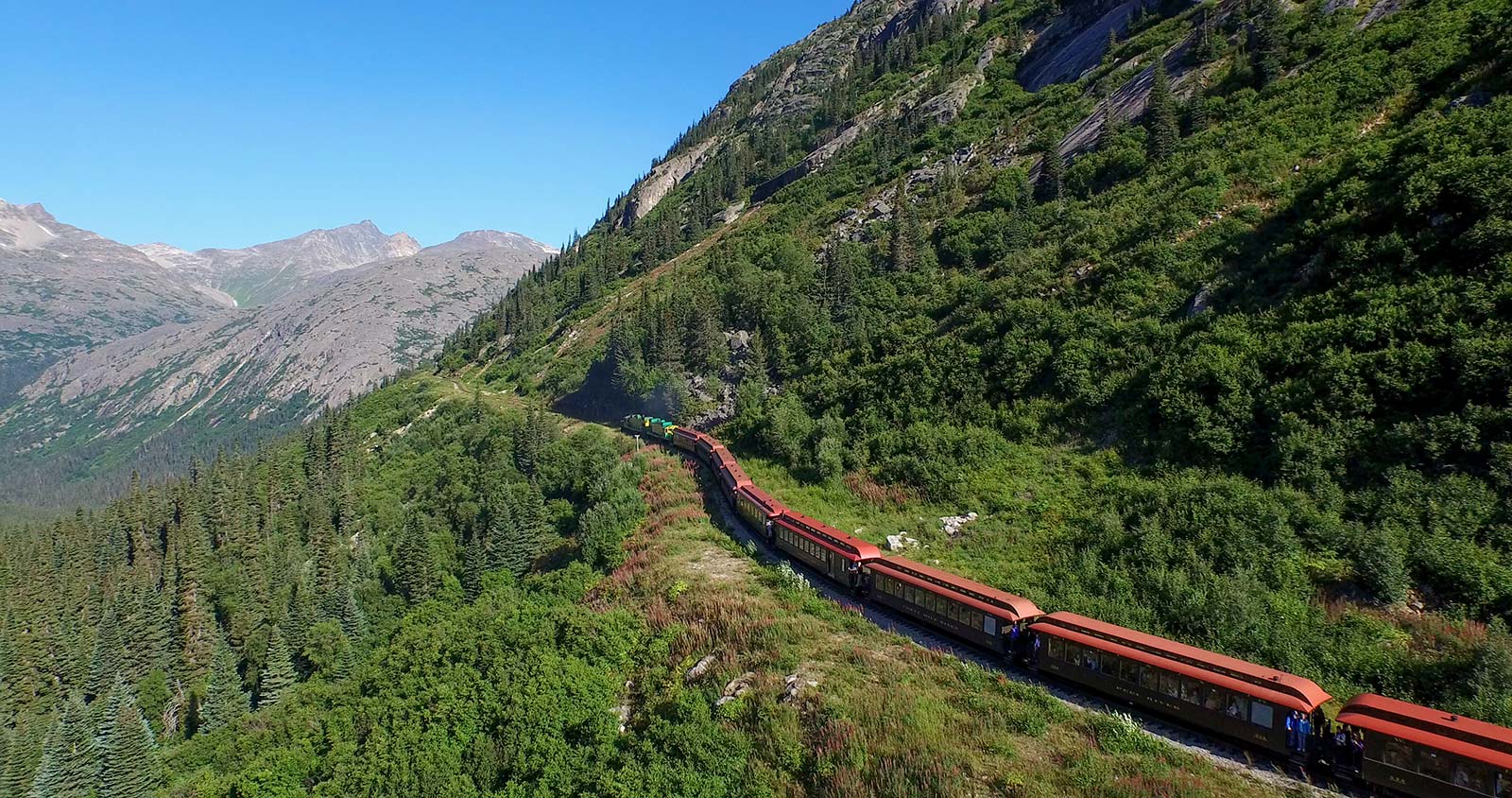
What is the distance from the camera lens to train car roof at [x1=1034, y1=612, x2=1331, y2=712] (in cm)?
1487

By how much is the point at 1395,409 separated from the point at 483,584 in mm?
51435

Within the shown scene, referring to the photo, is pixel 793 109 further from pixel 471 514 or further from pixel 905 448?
pixel 905 448

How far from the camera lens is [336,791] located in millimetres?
29281

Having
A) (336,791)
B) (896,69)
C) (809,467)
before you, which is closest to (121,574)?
(336,791)

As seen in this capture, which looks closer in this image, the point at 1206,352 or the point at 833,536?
the point at 833,536

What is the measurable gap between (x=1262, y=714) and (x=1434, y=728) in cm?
281

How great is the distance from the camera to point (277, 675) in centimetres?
5553

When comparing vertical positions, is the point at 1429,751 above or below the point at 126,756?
above

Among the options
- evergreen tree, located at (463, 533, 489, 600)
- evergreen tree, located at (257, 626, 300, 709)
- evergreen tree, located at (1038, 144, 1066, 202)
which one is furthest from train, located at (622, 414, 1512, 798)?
evergreen tree, located at (257, 626, 300, 709)

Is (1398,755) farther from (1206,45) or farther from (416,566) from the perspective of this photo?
(1206,45)

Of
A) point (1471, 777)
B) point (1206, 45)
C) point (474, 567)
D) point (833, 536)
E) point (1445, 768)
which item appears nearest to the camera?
point (1471, 777)

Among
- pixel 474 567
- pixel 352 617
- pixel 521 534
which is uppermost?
pixel 521 534

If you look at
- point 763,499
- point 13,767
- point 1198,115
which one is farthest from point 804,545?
point 13,767

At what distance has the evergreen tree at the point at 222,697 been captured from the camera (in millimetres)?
54781
